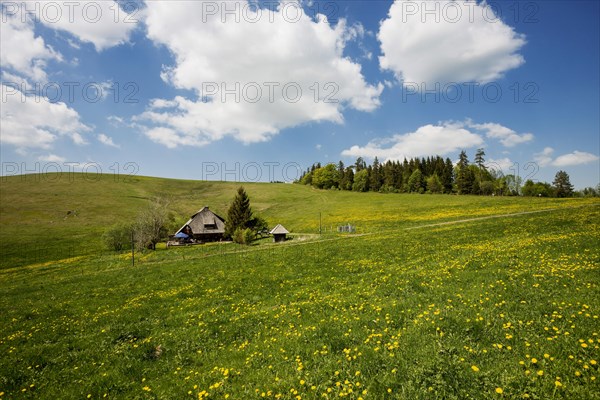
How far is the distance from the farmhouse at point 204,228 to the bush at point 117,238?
10.9 m

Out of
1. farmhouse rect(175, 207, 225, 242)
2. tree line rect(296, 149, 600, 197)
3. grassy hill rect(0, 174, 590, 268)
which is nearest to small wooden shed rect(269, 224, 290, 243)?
grassy hill rect(0, 174, 590, 268)

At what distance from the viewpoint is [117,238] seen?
193ft

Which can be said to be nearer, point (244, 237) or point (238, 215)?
point (244, 237)

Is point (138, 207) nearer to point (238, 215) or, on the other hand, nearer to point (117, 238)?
point (117, 238)

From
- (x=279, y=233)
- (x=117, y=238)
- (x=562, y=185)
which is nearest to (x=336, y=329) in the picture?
(x=279, y=233)

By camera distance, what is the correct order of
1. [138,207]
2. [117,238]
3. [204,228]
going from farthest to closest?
[138,207], [204,228], [117,238]

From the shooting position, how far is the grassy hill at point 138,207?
57.2 metres

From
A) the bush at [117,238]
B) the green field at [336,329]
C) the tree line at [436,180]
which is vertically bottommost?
the bush at [117,238]

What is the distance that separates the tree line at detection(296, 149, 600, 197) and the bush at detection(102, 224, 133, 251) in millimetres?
94022

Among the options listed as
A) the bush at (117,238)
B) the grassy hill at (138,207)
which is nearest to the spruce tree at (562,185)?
the grassy hill at (138,207)

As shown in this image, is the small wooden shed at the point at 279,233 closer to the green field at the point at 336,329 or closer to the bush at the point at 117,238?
the green field at the point at 336,329

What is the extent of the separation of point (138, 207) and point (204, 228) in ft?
162

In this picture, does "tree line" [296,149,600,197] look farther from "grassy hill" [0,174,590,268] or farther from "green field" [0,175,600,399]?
"green field" [0,175,600,399]

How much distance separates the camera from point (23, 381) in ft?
30.7
